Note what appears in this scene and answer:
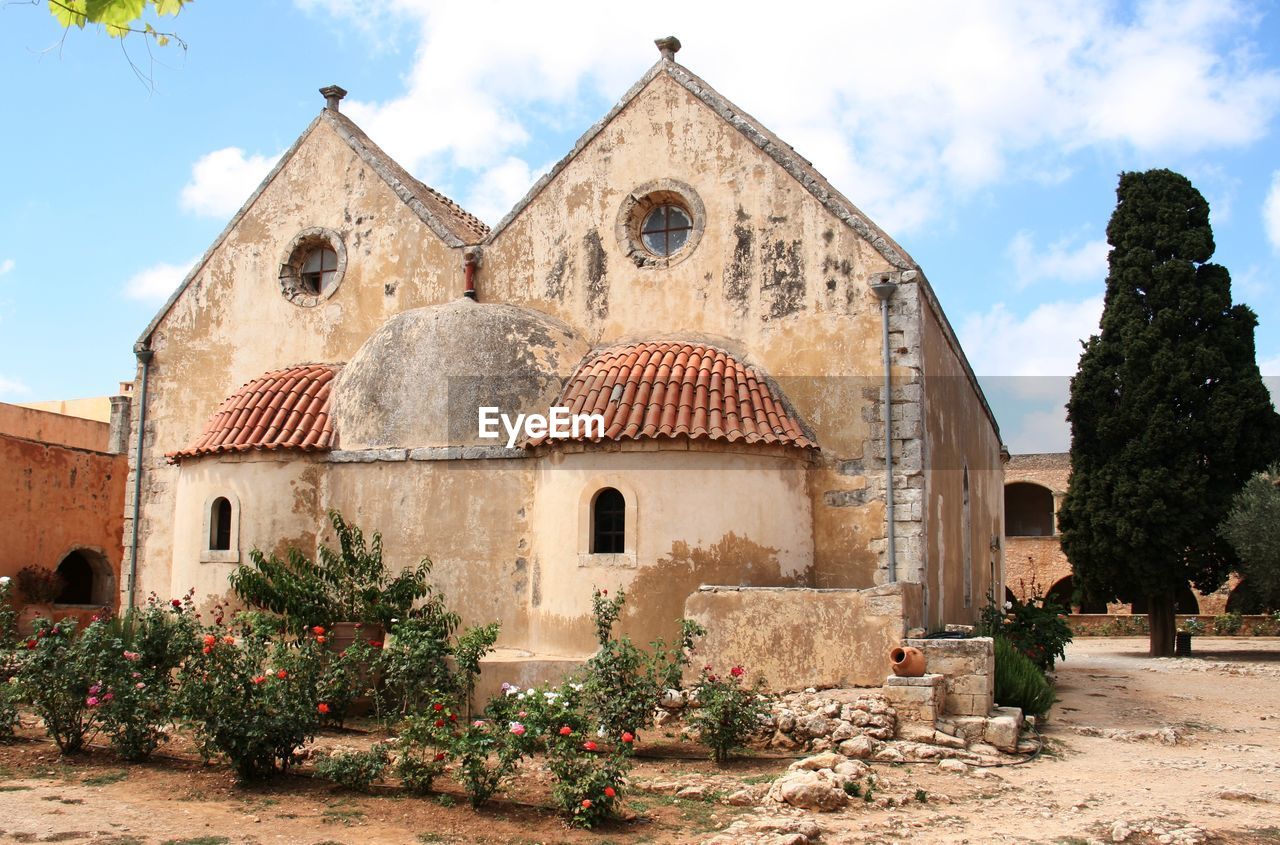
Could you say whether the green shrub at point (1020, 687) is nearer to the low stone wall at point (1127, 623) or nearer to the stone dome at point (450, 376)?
the stone dome at point (450, 376)

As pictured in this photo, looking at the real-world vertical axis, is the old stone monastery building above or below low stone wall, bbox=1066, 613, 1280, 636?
above

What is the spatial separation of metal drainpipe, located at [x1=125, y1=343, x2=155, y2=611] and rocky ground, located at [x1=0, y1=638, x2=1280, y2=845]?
272 inches

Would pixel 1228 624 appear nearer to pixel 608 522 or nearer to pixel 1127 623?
pixel 1127 623

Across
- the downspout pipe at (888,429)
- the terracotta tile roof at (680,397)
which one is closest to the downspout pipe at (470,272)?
the terracotta tile roof at (680,397)

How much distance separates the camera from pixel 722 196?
14031mm

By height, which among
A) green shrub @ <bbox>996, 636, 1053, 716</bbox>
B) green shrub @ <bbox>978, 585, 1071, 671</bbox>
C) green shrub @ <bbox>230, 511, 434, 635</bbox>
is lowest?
green shrub @ <bbox>996, 636, 1053, 716</bbox>

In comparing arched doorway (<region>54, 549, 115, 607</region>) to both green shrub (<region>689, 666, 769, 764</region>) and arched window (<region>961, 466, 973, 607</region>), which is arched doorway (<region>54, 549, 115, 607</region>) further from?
green shrub (<region>689, 666, 769, 764</region>)

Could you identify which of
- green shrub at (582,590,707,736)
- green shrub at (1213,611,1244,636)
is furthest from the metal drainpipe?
green shrub at (1213,611,1244,636)

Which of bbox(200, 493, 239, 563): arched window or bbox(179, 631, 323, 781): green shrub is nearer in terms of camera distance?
bbox(179, 631, 323, 781): green shrub

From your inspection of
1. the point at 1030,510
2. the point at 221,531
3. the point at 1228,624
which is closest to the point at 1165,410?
the point at 1228,624

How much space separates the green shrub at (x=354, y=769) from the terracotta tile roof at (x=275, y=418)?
5831 mm

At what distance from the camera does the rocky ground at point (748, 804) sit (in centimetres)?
751

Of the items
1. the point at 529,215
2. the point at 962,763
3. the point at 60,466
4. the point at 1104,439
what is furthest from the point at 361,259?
the point at 1104,439

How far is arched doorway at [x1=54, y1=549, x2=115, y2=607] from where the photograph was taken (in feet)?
73.2
